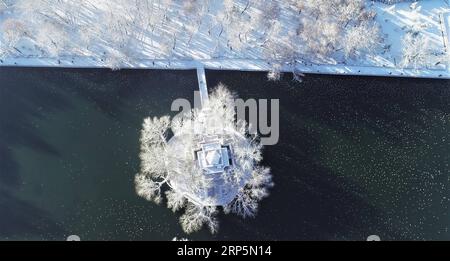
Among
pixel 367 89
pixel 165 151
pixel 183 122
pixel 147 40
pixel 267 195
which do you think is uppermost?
pixel 147 40

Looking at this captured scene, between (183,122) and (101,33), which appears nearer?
(183,122)

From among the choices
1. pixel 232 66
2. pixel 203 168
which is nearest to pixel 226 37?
pixel 232 66

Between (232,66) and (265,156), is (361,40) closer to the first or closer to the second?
(232,66)

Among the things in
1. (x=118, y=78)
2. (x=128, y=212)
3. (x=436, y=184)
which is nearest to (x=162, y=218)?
(x=128, y=212)

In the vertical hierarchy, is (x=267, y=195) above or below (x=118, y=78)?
below

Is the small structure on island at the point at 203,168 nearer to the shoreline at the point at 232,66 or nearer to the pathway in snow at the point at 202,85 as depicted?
the pathway in snow at the point at 202,85

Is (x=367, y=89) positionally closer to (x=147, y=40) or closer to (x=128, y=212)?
(x=147, y=40)
